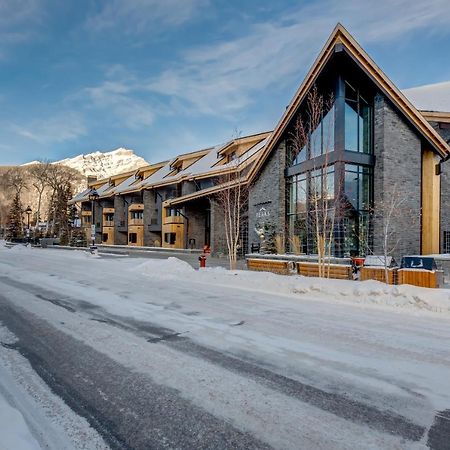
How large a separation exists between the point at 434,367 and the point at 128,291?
8094mm

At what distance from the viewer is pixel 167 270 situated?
14.8 m

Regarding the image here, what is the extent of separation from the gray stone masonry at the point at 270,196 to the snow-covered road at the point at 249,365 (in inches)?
512

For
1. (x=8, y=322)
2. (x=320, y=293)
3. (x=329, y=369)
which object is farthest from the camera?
(x=320, y=293)

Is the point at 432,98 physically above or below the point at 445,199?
above

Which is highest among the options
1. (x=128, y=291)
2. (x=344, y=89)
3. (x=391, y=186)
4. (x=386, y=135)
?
(x=344, y=89)

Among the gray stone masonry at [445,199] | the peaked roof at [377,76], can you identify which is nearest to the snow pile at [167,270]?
the peaked roof at [377,76]

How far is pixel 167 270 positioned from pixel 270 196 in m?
10.6

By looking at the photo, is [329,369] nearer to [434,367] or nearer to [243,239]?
[434,367]

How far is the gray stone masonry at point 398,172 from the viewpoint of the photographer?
17.2m

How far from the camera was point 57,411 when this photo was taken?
10.7 feet

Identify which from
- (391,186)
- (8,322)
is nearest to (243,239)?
(391,186)

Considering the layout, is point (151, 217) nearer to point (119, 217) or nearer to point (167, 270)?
point (119, 217)

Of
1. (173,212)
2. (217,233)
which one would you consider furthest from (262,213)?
(173,212)

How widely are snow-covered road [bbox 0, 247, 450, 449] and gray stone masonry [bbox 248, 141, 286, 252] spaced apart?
13.0 meters
